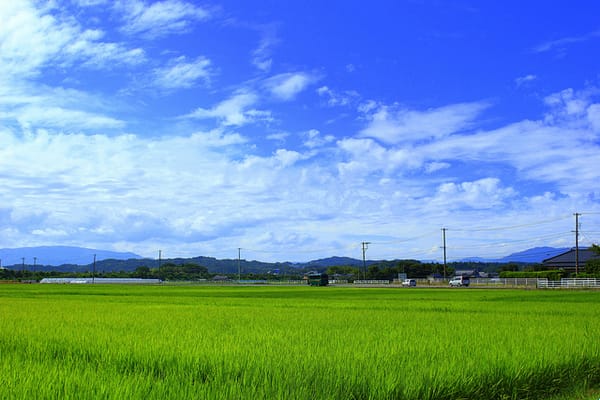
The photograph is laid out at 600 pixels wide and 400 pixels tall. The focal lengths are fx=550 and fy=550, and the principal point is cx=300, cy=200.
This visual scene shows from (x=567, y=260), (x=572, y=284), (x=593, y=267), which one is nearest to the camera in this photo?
(x=572, y=284)

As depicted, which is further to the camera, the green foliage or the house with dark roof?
the house with dark roof

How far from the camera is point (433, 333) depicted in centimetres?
1084

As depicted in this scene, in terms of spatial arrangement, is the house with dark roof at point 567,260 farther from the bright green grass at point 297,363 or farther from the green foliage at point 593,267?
the bright green grass at point 297,363

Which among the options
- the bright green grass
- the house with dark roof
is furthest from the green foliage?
the bright green grass

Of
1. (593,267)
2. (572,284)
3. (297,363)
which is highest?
(297,363)

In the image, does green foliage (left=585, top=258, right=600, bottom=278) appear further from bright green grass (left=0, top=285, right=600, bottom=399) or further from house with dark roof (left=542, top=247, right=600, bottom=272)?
bright green grass (left=0, top=285, right=600, bottom=399)

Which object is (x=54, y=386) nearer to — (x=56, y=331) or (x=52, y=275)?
(x=56, y=331)

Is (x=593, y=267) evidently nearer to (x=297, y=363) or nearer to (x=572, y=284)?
(x=572, y=284)

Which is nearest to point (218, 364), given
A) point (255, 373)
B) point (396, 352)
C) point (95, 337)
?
point (255, 373)

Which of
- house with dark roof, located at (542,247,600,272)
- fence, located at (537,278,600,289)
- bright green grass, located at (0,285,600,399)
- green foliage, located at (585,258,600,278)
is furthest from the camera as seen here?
house with dark roof, located at (542,247,600,272)

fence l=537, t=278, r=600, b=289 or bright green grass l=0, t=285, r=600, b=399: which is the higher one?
bright green grass l=0, t=285, r=600, b=399

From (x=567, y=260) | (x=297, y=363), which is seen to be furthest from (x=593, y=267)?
(x=297, y=363)

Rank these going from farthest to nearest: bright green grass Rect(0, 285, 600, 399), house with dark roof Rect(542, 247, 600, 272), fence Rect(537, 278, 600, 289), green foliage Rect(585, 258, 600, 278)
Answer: house with dark roof Rect(542, 247, 600, 272) → green foliage Rect(585, 258, 600, 278) → fence Rect(537, 278, 600, 289) → bright green grass Rect(0, 285, 600, 399)

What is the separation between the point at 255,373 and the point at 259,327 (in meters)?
5.73
